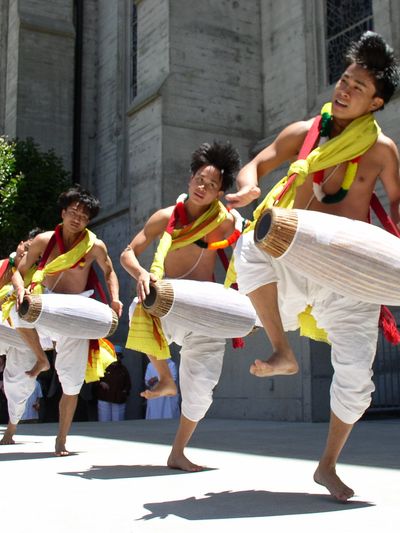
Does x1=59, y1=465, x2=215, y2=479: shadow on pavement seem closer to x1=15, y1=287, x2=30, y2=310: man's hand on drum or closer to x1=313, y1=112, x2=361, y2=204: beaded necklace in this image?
x1=15, y1=287, x2=30, y2=310: man's hand on drum

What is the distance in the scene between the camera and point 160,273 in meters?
4.40

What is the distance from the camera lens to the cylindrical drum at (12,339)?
6.71 metres

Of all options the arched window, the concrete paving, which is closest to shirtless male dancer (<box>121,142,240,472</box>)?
the concrete paving

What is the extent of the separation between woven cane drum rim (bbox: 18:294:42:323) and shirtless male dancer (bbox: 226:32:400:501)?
7.51 ft

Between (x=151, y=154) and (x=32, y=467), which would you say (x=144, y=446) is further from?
(x=151, y=154)

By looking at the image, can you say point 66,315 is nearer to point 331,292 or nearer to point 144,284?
point 144,284

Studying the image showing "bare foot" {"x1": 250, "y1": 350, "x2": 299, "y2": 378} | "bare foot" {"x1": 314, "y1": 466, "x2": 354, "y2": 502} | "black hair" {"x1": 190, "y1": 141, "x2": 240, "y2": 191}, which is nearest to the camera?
"bare foot" {"x1": 250, "y1": 350, "x2": 299, "y2": 378}

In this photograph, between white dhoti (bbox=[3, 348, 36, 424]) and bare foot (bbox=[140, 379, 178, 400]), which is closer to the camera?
bare foot (bbox=[140, 379, 178, 400])

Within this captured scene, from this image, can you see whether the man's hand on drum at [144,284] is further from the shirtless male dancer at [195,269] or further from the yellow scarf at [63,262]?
the yellow scarf at [63,262]

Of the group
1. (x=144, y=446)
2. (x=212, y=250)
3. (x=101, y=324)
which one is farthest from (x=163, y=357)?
(x=144, y=446)

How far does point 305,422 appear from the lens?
30.4 feet

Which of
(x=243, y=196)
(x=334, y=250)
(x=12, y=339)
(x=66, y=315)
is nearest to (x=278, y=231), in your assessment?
(x=334, y=250)

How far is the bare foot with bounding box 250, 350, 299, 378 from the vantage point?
10.3 feet

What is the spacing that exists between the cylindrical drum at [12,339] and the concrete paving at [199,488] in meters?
0.89
